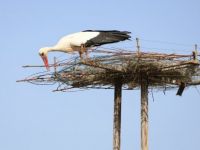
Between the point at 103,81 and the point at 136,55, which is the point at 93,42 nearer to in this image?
the point at 103,81

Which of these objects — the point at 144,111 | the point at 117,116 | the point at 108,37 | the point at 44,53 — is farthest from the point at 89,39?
the point at 144,111

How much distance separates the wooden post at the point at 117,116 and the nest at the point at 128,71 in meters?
0.18

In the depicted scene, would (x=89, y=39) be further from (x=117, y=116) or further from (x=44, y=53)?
(x=117, y=116)

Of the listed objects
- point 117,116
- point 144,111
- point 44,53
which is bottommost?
point 117,116

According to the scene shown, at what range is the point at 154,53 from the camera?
13922 mm

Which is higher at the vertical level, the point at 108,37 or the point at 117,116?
the point at 108,37

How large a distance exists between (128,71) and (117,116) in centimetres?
174

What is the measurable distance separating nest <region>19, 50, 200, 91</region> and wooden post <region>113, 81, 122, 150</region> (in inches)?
7.1

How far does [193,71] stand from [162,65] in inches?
45.2

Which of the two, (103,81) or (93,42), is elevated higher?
(93,42)

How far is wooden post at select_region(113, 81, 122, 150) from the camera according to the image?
1548 centimetres

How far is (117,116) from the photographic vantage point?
15.8 meters

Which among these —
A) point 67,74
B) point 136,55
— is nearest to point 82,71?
point 67,74

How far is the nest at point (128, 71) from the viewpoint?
13.9 metres
